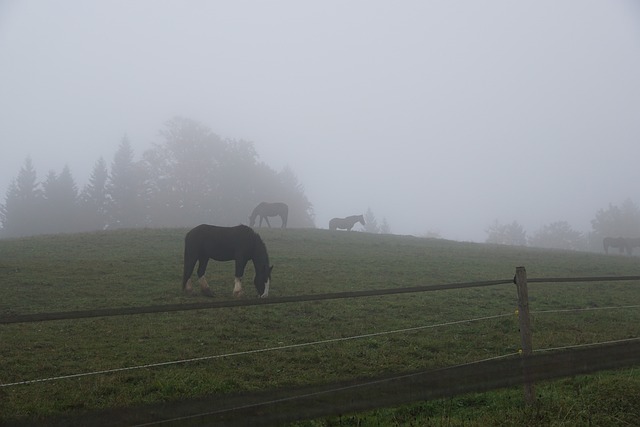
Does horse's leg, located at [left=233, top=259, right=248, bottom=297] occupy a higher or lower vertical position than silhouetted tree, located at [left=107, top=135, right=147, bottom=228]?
lower

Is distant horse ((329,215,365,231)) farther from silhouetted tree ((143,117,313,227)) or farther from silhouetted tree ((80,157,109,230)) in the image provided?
silhouetted tree ((80,157,109,230))

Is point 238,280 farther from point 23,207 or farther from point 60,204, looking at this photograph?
point 23,207

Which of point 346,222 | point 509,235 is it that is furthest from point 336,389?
point 509,235

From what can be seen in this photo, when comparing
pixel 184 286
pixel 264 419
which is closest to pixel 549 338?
pixel 264 419

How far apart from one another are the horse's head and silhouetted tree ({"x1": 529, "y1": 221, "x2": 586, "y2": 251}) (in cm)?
8982

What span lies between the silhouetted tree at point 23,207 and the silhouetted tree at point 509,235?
80.1 m

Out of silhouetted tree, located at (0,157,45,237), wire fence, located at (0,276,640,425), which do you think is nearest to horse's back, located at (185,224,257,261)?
wire fence, located at (0,276,640,425)

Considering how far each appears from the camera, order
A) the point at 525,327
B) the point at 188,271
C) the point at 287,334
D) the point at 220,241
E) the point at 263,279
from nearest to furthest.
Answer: the point at 525,327 → the point at 287,334 → the point at 188,271 → the point at 263,279 → the point at 220,241

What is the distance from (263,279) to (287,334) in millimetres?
5376

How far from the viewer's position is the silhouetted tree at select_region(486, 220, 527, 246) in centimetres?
9700

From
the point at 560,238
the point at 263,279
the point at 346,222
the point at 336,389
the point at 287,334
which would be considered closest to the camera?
the point at 336,389

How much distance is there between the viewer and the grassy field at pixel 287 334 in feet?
20.1

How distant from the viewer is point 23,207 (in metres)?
60.8

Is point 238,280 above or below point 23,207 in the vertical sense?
below
